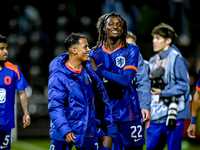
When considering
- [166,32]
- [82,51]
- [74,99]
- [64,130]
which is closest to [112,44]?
[82,51]

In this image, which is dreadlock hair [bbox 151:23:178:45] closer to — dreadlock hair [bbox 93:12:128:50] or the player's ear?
the player's ear

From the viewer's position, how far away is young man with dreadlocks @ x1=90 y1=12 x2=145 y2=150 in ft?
14.0

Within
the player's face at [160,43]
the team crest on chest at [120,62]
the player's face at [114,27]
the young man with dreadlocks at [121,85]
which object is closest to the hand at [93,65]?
the young man with dreadlocks at [121,85]

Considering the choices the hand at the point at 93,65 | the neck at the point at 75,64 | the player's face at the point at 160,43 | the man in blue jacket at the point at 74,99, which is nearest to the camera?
the man in blue jacket at the point at 74,99

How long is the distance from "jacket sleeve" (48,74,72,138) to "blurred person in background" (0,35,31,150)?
170 centimetres

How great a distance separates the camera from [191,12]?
1666 cm

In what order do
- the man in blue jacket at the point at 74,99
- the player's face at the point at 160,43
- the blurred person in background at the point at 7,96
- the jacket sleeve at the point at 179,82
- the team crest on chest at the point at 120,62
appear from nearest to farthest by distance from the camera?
the man in blue jacket at the point at 74,99
the team crest on chest at the point at 120,62
the blurred person in background at the point at 7,96
the jacket sleeve at the point at 179,82
the player's face at the point at 160,43

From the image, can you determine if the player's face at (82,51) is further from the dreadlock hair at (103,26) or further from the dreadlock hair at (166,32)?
the dreadlock hair at (166,32)

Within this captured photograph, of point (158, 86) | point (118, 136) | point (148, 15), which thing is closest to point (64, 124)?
point (118, 136)

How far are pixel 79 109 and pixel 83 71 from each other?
0.45m

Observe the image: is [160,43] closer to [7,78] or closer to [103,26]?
[103,26]

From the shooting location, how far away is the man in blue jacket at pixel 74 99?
354 cm

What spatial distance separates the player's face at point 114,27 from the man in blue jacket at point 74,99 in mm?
489

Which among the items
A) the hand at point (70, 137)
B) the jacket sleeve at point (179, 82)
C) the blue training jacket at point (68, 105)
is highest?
the jacket sleeve at point (179, 82)
